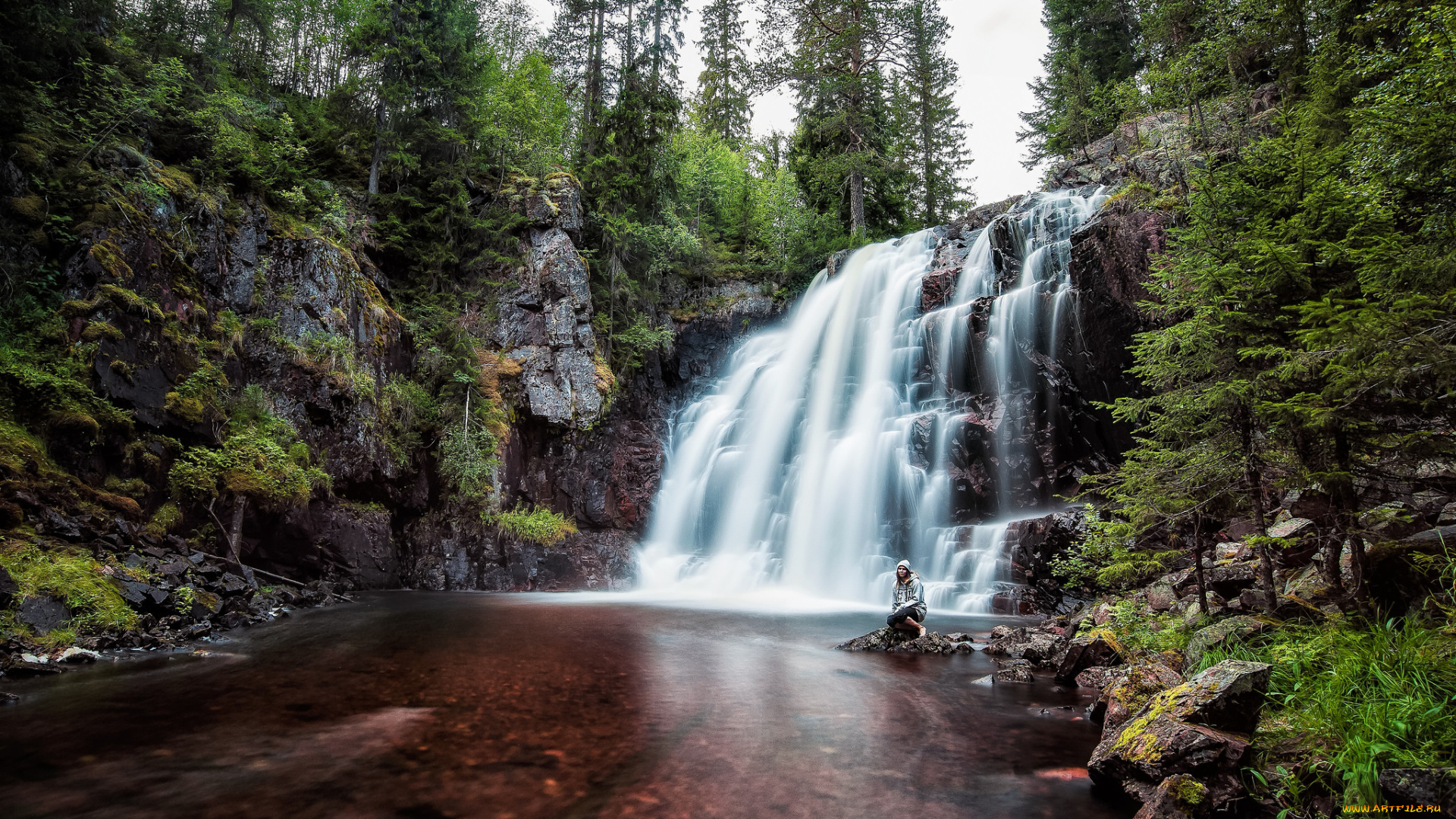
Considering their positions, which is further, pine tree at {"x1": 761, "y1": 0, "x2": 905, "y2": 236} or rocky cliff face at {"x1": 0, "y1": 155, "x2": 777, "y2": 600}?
pine tree at {"x1": 761, "y1": 0, "x2": 905, "y2": 236}

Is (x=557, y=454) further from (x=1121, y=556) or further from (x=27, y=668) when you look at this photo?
(x=1121, y=556)

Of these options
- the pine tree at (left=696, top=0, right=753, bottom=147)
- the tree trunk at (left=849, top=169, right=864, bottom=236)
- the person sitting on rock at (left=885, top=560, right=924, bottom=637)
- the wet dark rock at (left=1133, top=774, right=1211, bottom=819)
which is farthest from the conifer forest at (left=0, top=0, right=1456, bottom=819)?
the pine tree at (left=696, top=0, right=753, bottom=147)

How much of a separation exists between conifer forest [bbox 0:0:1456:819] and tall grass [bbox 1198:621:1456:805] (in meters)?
0.03

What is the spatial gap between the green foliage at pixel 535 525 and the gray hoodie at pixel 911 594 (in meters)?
10.3

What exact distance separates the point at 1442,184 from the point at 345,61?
87.0ft

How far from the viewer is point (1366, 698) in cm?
350

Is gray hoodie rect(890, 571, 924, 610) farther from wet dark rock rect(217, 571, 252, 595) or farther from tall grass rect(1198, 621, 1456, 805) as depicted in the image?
wet dark rock rect(217, 571, 252, 595)

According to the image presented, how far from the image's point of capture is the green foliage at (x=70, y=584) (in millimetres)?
6266

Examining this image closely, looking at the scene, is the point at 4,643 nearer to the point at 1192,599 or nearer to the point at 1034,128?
the point at 1192,599

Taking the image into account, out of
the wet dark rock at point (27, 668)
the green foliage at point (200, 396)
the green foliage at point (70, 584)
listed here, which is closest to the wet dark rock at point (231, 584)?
the green foliage at point (70, 584)

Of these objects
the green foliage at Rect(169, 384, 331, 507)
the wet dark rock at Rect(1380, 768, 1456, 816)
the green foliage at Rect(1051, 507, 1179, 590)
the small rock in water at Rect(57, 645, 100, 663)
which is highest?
the green foliage at Rect(169, 384, 331, 507)

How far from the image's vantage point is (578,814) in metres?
3.45

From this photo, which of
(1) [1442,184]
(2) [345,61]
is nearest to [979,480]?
(1) [1442,184]

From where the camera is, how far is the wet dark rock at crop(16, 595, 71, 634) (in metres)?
6.11
